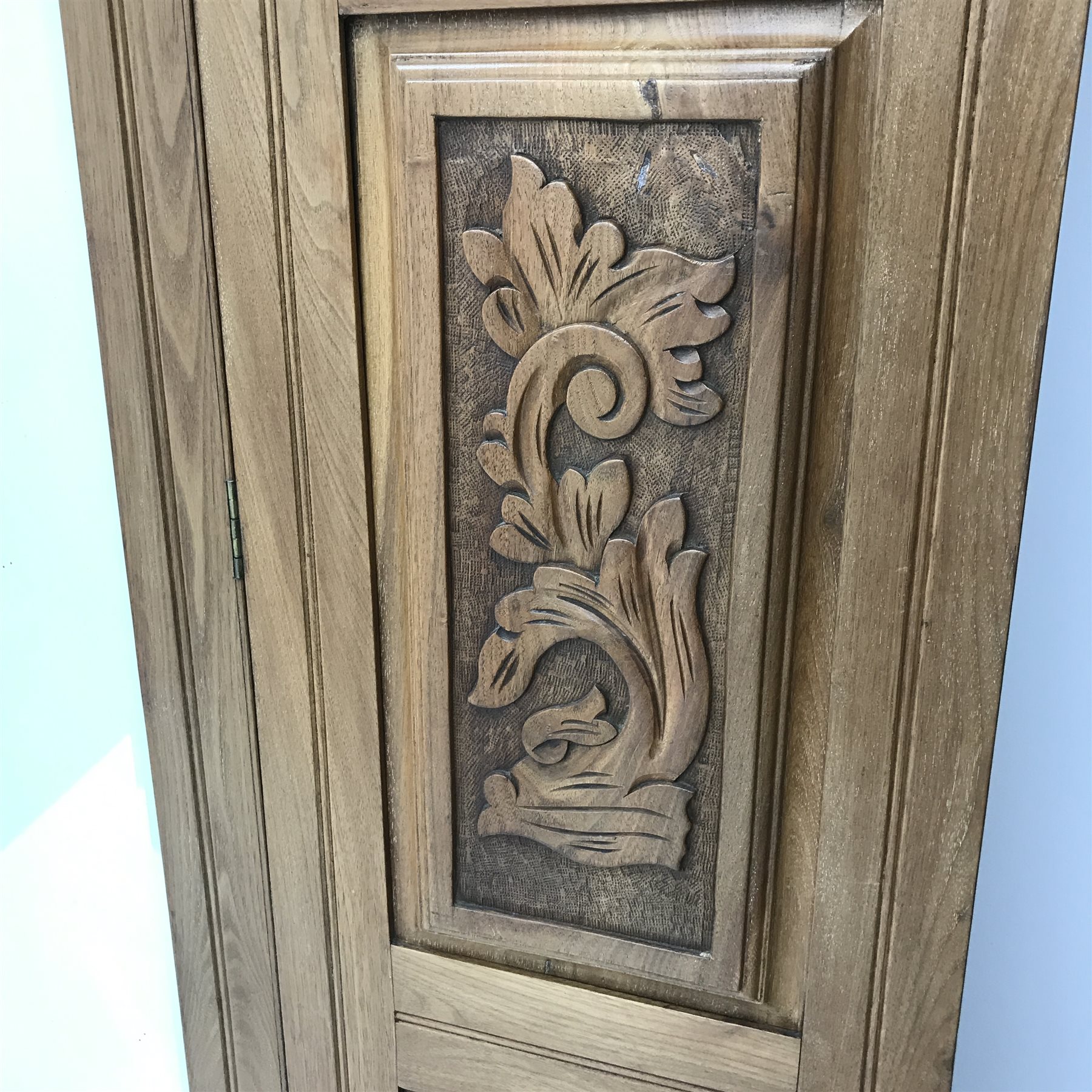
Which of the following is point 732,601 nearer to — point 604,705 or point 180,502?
point 604,705

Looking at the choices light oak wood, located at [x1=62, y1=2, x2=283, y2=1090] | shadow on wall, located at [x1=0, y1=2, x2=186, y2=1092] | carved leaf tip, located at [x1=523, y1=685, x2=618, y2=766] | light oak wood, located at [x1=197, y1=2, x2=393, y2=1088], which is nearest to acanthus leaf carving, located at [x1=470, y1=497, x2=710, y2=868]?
carved leaf tip, located at [x1=523, y1=685, x2=618, y2=766]

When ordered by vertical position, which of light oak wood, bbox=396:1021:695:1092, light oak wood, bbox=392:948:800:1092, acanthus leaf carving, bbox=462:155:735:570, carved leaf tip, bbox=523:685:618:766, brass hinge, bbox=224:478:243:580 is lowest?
light oak wood, bbox=396:1021:695:1092

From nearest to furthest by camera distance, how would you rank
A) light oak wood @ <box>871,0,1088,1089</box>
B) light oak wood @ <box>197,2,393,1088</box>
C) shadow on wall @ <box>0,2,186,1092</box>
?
light oak wood @ <box>871,0,1088,1089</box> < light oak wood @ <box>197,2,393,1088</box> < shadow on wall @ <box>0,2,186,1092</box>

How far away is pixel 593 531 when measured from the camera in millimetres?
646

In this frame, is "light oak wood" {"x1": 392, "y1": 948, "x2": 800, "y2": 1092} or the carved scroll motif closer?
the carved scroll motif

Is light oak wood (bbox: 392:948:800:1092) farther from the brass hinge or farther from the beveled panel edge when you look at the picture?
the brass hinge

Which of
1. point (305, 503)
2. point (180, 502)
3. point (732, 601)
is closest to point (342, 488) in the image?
point (305, 503)

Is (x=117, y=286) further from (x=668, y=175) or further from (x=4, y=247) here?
(x=668, y=175)

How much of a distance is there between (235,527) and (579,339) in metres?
0.29

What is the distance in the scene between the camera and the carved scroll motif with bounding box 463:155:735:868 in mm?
603

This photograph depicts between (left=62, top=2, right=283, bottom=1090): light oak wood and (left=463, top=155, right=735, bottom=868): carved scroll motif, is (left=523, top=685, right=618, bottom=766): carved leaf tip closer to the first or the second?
(left=463, top=155, right=735, bottom=868): carved scroll motif

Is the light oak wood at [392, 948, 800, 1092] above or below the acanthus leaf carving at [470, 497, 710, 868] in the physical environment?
below

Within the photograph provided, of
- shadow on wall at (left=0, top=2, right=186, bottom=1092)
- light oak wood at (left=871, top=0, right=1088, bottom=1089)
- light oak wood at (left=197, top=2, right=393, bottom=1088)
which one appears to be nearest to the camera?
light oak wood at (left=871, top=0, right=1088, bottom=1089)

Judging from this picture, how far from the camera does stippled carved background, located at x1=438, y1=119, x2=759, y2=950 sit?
1.91ft
